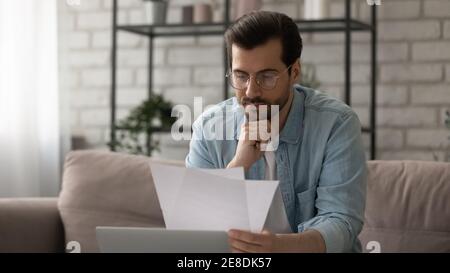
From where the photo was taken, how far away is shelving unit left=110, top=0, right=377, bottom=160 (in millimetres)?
2922

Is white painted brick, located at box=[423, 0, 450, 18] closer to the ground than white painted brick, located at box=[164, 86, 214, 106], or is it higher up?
higher up

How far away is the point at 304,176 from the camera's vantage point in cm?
179

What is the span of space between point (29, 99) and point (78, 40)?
1.86 ft

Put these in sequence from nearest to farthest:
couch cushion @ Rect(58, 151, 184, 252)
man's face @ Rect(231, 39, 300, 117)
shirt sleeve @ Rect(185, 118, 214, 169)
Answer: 1. man's face @ Rect(231, 39, 300, 117)
2. shirt sleeve @ Rect(185, 118, 214, 169)
3. couch cushion @ Rect(58, 151, 184, 252)

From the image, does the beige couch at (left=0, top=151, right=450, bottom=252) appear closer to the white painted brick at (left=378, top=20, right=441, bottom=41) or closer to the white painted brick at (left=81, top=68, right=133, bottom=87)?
the white painted brick at (left=378, top=20, right=441, bottom=41)

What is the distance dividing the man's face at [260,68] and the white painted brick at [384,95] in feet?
4.74

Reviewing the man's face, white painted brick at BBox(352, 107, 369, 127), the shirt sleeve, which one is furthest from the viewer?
white painted brick at BBox(352, 107, 369, 127)

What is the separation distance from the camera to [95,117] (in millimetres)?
3555

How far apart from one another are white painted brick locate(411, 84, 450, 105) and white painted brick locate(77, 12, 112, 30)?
4.44ft

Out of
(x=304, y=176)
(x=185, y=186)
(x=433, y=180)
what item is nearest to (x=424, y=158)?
(x=433, y=180)

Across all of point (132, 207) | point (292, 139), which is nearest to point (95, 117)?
point (132, 207)

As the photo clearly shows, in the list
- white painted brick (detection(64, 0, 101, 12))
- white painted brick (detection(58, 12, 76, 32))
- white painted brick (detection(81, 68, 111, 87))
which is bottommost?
white painted brick (detection(81, 68, 111, 87))

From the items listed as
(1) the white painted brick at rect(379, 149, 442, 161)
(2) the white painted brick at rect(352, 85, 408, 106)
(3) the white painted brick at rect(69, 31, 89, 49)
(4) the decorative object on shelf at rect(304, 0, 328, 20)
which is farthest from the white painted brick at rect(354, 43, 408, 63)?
(3) the white painted brick at rect(69, 31, 89, 49)
